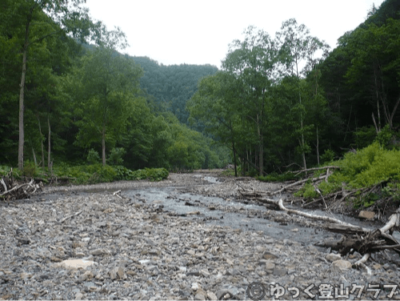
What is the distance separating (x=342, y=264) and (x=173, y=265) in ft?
9.72

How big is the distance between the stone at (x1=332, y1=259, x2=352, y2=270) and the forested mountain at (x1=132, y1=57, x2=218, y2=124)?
157 metres

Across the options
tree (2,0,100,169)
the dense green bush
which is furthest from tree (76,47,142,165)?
the dense green bush

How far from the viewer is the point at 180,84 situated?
18300 centimetres

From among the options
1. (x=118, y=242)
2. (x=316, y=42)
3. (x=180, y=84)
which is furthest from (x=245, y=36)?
(x=180, y=84)

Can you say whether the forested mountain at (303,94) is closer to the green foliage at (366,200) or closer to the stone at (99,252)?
the green foliage at (366,200)

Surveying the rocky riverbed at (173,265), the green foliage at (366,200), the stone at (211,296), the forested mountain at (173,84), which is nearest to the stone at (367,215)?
the green foliage at (366,200)

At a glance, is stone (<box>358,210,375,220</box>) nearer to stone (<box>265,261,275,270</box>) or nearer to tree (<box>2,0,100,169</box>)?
stone (<box>265,261,275,270</box>)

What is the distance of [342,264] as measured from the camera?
4633 millimetres

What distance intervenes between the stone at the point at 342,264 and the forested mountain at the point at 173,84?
157138 mm

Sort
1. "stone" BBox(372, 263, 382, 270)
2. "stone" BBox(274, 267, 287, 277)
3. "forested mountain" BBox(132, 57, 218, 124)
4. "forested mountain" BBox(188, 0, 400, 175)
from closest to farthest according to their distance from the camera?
"stone" BBox(274, 267, 287, 277)
"stone" BBox(372, 263, 382, 270)
"forested mountain" BBox(188, 0, 400, 175)
"forested mountain" BBox(132, 57, 218, 124)

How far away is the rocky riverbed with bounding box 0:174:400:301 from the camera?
369 cm

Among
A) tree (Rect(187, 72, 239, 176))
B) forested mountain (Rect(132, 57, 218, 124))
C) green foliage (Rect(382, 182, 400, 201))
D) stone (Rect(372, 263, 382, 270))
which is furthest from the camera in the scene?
forested mountain (Rect(132, 57, 218, 124))

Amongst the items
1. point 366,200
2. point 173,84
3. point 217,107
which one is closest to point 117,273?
point 366,200

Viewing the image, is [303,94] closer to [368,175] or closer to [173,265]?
[368,175]
